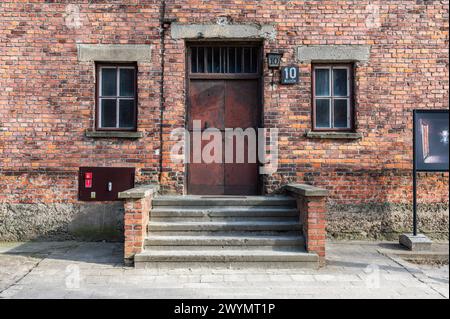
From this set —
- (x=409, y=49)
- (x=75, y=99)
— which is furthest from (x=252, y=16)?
(x=75, y=99)

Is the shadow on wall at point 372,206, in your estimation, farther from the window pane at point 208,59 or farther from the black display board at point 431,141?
the window pane at point 208,59

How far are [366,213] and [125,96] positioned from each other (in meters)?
5.17

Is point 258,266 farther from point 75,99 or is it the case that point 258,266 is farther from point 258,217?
point 75,99

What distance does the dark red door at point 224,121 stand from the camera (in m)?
8.10

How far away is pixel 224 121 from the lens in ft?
26.6

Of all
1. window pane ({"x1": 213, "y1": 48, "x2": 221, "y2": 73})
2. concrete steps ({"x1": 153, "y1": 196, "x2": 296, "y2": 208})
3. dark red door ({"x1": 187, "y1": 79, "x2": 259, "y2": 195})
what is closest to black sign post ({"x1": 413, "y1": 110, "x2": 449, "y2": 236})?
concrete steps ({"x1": 153, "y1": 196, "x2": 296, "y2": 208})

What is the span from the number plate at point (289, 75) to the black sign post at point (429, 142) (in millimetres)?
2214

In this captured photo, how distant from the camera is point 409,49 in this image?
25.8ft

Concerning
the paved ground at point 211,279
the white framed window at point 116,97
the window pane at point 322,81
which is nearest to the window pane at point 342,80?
the window pane at point 322,81

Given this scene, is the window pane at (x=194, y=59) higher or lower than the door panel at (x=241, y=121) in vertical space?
higher

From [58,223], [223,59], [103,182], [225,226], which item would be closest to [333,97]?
[223,59]

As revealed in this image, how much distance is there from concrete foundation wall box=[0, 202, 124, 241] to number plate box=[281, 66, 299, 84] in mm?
4046

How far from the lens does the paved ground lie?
4852 mm

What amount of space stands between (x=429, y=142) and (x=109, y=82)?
6.09m
